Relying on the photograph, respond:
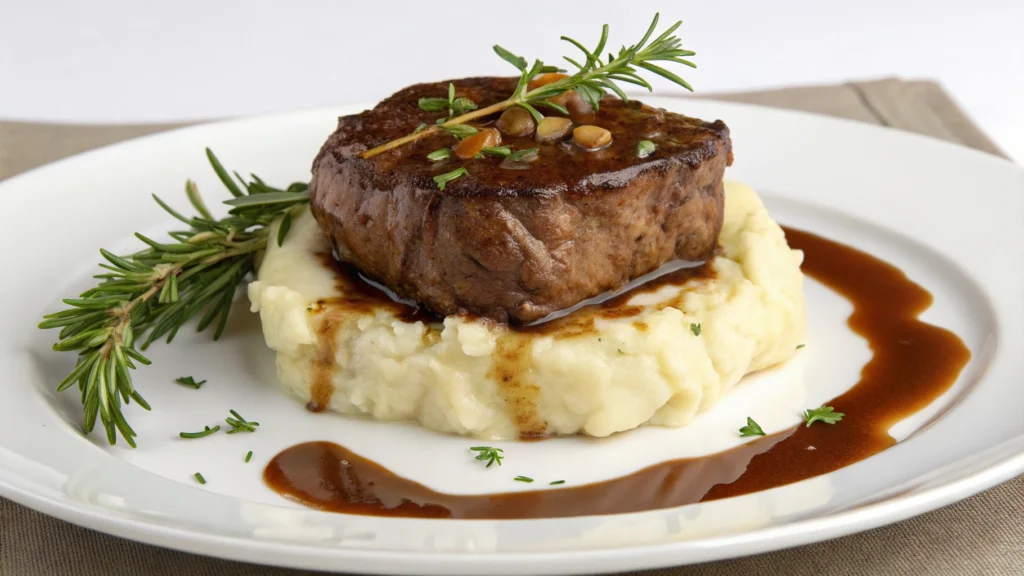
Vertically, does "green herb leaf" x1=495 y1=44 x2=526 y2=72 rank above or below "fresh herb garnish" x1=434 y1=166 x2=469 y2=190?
above

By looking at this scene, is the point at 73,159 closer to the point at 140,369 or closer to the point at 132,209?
the point at 132,209

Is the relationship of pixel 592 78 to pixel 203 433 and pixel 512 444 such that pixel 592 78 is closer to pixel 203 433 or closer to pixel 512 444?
pixel 512 444

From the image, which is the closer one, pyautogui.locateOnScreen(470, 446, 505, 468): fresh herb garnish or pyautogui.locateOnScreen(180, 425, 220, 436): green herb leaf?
pyautogui.locateOnScreen(470, 446, 505, 468): fresh herb garnish

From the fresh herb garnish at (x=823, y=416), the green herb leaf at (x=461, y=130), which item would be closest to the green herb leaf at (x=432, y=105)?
the green herb leaf at (x=461, y=130)

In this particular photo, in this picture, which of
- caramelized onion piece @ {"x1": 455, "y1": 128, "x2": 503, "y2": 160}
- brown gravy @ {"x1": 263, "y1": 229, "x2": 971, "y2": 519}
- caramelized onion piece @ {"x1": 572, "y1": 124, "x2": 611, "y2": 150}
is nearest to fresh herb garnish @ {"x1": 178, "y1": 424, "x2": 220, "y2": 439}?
brown gravy @ {"x1": 263, "y1": 229, "x2": 971, "y2": 519}

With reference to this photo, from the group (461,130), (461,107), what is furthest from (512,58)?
(461,130)

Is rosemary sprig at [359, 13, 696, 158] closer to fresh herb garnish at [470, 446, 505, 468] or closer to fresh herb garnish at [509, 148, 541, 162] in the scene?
fresh herb garnish at [509, 148, 541, 162]

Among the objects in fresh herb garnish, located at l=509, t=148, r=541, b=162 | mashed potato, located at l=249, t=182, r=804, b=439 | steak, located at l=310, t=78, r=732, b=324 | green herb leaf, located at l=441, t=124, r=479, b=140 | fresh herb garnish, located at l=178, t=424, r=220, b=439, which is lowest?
fresh herb garnish, located at l=178, t=424, r=220, b=439
